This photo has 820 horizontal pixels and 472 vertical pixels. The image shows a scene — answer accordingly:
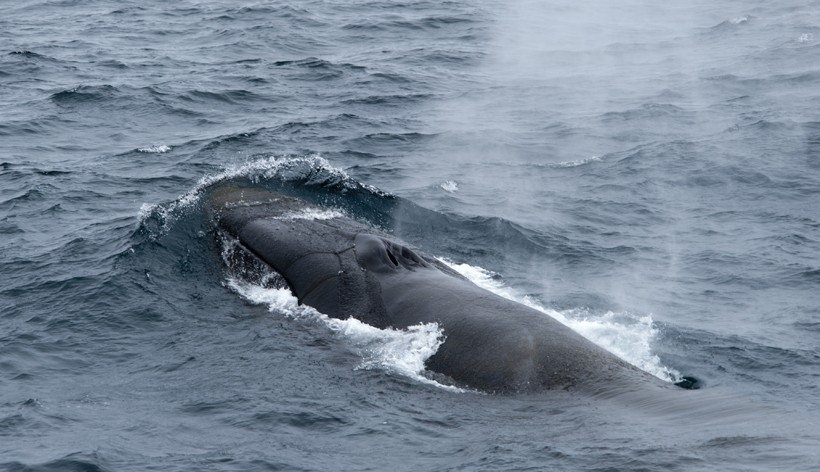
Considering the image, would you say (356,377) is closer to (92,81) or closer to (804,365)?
(804,365)

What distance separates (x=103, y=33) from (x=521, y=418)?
41762 mm

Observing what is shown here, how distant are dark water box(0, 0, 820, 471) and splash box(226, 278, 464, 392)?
0.06 meters

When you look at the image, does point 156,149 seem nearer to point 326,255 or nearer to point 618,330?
point 326,255

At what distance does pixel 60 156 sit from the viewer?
3244 centimetres

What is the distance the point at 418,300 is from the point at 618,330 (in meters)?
4.51

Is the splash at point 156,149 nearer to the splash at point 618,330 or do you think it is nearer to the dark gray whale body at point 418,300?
the dark gray whale body at point 418,300

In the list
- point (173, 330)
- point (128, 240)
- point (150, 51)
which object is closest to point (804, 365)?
point (173, 330)

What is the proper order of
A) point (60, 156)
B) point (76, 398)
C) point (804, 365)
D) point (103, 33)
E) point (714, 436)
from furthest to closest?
point (103, 33) < point (60, 156) < point (804, 365) < point (76, 398) < point (714, 436)

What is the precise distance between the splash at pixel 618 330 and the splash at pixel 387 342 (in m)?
3.24

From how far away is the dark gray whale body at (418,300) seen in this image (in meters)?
16.5

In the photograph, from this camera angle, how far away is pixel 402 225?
26.4 m

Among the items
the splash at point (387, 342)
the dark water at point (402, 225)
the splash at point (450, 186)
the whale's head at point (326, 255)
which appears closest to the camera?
the dark water at point (402, 225)

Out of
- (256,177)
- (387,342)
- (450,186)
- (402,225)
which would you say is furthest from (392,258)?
(450,186)

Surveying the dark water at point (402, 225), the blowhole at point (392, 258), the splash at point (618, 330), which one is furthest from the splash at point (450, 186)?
the blowhole at point (392, 258)
